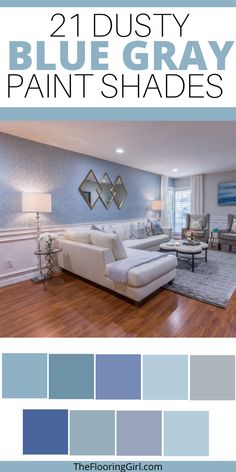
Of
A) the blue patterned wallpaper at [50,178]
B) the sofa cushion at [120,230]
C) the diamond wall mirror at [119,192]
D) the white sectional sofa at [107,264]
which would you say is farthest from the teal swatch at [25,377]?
the diamond wall mirror at [119,192]

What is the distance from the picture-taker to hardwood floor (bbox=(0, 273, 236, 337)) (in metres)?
1.74

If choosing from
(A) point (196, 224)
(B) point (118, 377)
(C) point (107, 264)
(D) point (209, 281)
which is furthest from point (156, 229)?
(B) point (118, 377)

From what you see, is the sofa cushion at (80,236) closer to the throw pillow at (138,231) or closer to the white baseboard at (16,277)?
the white baseboard at (16,277)

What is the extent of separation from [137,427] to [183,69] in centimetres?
204

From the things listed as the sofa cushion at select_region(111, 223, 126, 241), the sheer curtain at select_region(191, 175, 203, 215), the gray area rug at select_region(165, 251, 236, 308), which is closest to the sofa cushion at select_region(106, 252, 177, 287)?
the gray area rug at select_region(165, 251, 236, 308)

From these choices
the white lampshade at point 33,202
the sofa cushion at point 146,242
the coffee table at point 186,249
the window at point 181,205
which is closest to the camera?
the white lampshade at point 33,202

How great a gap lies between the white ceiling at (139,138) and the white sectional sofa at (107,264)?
1489 millimetres

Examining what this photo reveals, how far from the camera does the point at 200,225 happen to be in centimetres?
512

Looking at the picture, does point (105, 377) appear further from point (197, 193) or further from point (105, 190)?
point (197, 193)

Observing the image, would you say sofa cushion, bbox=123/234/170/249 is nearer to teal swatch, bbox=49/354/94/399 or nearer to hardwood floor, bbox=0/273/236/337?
hardwood floor, bbox=0/273/236/337

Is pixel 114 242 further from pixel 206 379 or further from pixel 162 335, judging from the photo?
pixel 206 379

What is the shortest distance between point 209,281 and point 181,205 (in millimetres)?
4971

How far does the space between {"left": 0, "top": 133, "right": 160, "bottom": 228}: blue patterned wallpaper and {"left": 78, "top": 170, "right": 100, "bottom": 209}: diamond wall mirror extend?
9 centimetres

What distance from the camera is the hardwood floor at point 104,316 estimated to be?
1.74 m
